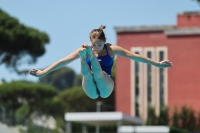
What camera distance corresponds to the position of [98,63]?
8047 millimetres

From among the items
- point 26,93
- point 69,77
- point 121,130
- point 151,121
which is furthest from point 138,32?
point 69,77

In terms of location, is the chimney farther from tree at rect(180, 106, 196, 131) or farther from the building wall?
tree at rect(180, 106, 196, 131)

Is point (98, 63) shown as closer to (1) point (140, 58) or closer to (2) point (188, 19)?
(1) point (140, 58)

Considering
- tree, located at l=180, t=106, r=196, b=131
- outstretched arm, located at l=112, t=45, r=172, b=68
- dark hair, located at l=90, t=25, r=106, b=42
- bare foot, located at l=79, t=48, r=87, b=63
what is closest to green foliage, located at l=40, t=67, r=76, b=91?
tree, located at l=180, t=106, r=196, b=131

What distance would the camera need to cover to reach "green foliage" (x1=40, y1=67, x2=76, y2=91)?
398ft

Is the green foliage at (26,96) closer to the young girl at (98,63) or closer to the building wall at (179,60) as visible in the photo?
the building wall at (179,60)

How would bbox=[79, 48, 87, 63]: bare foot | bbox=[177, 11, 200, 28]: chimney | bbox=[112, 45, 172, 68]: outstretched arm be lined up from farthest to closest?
bbox=[177, 11, 200, 28]: chimney → bbox=[112, 45, 172, 68]: outstretched arm → bbox=[79, 48, 87, 63]: bare foot

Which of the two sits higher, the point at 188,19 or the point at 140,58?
the point at 188,19

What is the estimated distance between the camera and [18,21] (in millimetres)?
43781

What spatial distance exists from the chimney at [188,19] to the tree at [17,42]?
1123 cm

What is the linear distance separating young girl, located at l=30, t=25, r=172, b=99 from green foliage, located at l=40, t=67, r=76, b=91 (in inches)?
4383

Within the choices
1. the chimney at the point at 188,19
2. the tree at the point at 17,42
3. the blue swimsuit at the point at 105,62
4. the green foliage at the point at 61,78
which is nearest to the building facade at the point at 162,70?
the chimney at the point at 188,19

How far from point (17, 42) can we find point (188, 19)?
573 inches

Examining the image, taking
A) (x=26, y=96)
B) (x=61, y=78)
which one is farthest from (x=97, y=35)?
(x=61, y=78)
